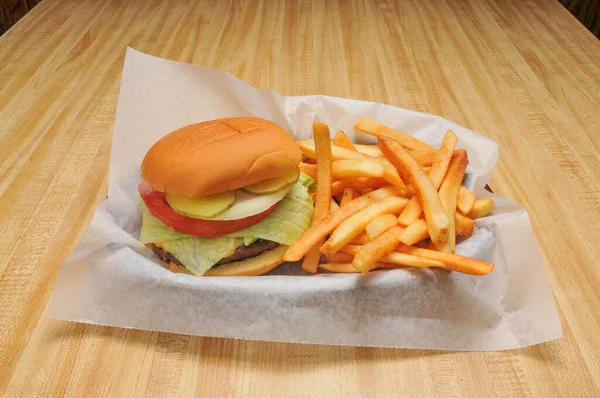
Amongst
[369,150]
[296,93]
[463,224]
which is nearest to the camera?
[463,224]

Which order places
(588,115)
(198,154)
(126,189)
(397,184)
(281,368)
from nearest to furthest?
(281,368)
(198,154)
(397,184)
(126,189)
(588,115)

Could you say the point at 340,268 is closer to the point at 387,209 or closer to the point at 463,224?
the point at 387,209

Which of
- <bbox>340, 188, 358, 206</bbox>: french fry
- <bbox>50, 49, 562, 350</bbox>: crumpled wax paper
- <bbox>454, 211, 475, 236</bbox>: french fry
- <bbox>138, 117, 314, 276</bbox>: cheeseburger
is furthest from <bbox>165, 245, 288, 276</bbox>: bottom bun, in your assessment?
<bbox>454, 211, 475, 236</bbox>: french fry

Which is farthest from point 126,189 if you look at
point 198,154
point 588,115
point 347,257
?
point 588,115

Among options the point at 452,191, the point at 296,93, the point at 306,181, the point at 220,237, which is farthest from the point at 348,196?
the point at 296,93

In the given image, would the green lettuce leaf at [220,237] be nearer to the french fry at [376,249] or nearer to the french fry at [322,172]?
the french fry at [322,172]

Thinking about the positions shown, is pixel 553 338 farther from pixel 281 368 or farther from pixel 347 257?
pixel 281 368
